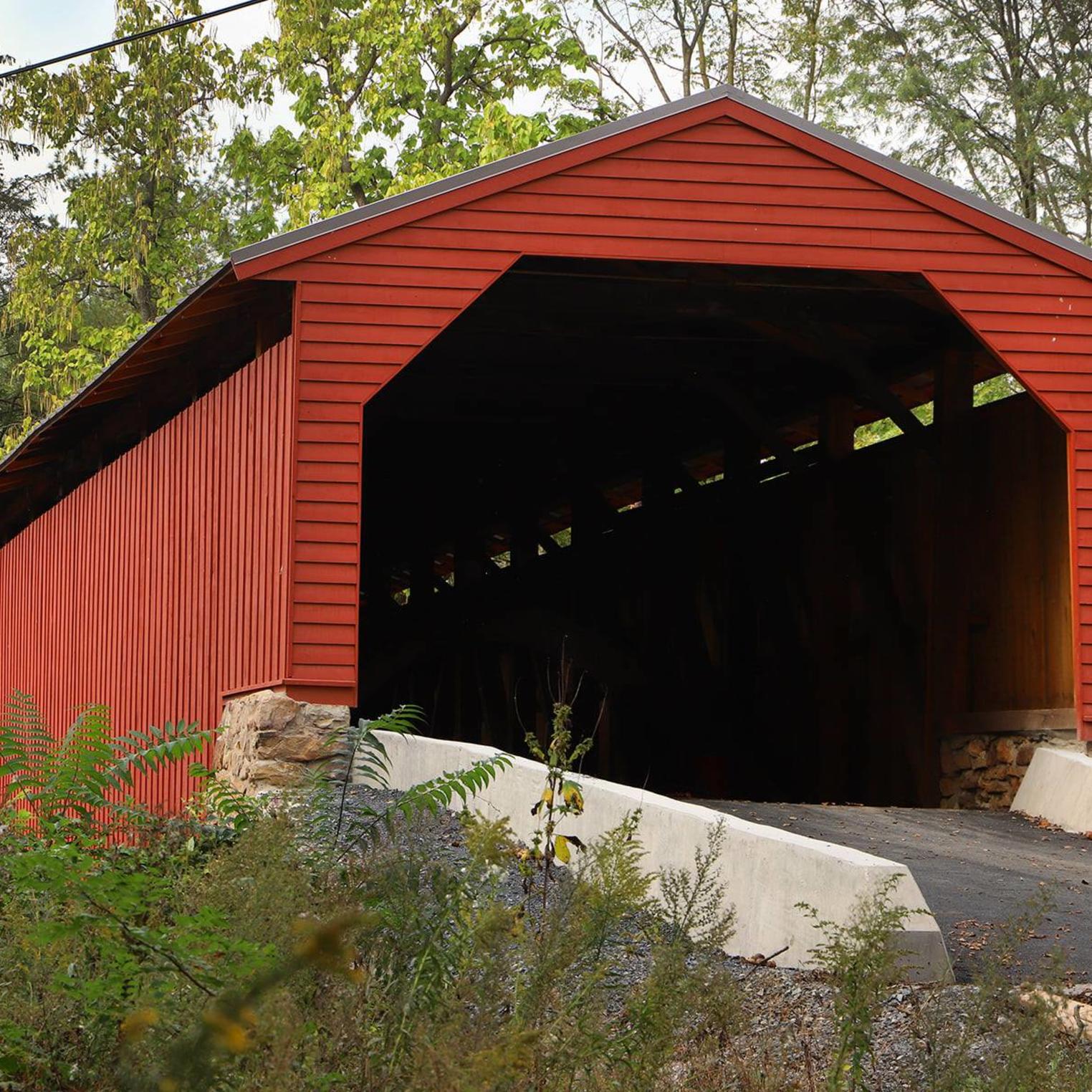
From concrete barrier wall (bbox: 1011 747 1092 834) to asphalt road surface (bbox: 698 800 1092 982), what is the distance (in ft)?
0.57

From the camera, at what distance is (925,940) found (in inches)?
248

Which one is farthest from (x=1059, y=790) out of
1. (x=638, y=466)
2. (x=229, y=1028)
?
(x=229, y=1028)

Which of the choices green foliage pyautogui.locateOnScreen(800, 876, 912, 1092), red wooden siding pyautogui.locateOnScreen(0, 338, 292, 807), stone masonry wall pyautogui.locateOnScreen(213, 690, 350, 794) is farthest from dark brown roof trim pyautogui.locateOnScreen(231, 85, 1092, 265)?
green foliage pyautogui.locateOnScreen(800, 876, 912, 1092)

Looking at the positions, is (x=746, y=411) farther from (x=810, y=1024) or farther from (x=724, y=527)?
(x=810, y=1024)

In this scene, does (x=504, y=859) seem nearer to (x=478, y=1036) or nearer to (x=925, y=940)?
(x=478, y=1036)

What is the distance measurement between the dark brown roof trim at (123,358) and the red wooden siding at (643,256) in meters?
0.37

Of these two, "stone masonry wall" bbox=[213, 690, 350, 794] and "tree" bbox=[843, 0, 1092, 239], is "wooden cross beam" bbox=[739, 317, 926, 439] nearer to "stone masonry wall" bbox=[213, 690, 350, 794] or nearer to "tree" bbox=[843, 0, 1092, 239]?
"stone masonry wall" bbox=[213, 690, 350, 794]

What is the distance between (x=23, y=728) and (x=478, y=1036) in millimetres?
3942

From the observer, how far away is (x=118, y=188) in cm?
2862

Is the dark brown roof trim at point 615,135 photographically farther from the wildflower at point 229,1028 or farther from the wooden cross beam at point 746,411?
the wildflower at point 229,1028

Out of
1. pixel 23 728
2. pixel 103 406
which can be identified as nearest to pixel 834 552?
pixel 103 406

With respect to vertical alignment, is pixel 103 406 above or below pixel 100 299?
below

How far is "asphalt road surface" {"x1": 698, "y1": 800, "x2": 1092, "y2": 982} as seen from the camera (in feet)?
23.2

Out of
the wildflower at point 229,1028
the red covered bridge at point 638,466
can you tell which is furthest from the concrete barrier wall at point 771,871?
the wildflower at point 229,1028
